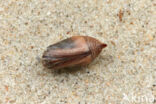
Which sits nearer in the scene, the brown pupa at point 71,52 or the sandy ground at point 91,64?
the brown pupa at point 71,52

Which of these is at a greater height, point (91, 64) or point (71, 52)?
point (71, 52)

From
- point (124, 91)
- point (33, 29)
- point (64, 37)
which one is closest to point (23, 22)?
point (33, 29)

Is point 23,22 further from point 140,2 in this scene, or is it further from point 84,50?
point 140,2

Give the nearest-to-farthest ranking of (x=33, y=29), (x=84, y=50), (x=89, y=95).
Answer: (x=84, y=50) → (x=89, y=95) → (x=33, y=29)

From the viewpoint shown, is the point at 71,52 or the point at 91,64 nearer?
the point at 71,52

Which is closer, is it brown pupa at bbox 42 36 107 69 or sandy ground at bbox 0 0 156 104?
brown pupa at bbox 42 36 107 69
